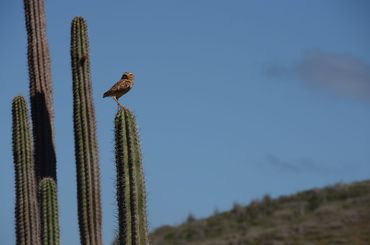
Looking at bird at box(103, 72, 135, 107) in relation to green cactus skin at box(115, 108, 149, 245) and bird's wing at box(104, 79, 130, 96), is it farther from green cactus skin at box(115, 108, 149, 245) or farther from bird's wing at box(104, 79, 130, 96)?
green cactus skin at box(115, 108, 149, 245)

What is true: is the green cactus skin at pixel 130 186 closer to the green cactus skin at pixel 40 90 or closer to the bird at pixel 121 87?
the bird at pixel 121 87

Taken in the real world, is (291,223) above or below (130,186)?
above

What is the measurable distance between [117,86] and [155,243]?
25934mm

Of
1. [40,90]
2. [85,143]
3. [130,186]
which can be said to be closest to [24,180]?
[85,143]

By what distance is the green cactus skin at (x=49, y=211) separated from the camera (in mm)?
14398

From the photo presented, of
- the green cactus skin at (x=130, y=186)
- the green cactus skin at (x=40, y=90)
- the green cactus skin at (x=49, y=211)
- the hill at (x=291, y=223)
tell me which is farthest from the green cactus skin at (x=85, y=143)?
the hill at (x=291, y=223)

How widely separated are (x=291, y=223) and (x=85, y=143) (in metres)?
24.4

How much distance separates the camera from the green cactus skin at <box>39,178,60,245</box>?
567 inches

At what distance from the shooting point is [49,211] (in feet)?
47.3

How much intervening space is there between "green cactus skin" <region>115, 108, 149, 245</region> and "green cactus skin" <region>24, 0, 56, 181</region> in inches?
94.3

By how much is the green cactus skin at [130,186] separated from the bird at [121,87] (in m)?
1.20

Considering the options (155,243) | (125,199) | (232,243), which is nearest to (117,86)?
(125,199)

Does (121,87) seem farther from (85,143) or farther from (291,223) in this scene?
(291,223)

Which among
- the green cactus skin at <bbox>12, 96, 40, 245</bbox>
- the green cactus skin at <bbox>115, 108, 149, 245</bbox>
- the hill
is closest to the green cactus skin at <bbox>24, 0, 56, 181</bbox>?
the green cactus skin at <bbox>12, 96, 40, 245</bbox>
